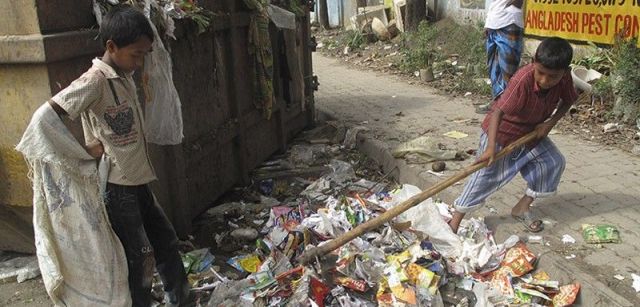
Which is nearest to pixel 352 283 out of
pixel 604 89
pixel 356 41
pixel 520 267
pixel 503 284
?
pixel 503 284

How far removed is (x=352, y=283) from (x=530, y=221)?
1318 mm

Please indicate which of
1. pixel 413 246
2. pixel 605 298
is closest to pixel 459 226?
pixel 413 246

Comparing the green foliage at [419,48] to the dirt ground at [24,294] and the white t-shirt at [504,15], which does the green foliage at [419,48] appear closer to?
the white t-shirt at [504,15]

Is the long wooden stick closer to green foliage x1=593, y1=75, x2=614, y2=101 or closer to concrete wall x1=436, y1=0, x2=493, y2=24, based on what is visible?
green foliage x1=593, y1=75, x2=614, y2=101

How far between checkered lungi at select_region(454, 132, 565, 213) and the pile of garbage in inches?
10.1

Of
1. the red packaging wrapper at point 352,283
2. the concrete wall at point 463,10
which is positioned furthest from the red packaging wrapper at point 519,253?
the concrete wall at point 463,10

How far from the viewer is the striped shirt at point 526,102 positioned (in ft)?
10.5

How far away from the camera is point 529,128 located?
3.37 meters

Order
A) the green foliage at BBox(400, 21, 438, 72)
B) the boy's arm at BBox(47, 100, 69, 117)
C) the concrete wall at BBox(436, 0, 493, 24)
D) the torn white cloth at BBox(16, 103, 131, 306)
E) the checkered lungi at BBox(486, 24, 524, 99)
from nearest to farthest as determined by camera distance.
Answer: the boy's arm at BBox(47, 100, 69, 117) < the torn white cloth at BBox(16, 103, 131, 306) < the checkered lungi at BBox(486, 24, 524, 99) < the green foliage at BBox(400, 21, 438, 72) < the concrete wall at BBox(436, 0, 493, 24)

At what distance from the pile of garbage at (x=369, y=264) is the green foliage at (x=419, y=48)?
4963 mm

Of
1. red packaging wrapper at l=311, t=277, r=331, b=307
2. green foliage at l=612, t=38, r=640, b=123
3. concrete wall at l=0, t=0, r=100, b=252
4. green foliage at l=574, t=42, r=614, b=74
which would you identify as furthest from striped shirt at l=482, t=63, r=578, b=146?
green foliage at l=574, t=42, r=614, b=74

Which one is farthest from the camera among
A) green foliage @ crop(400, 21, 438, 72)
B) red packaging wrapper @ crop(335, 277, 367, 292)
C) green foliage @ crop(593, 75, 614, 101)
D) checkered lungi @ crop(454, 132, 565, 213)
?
green foliage @ crop(400, 21, 438, 72)

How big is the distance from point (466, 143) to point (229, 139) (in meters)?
2.21

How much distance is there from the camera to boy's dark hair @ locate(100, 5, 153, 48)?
88.5 inches
